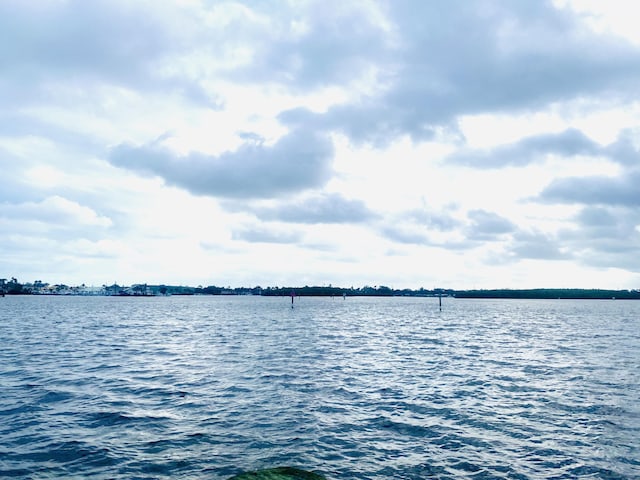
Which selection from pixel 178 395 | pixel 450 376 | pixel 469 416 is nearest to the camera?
pixel 469 416

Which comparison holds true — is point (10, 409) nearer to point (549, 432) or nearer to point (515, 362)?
point (549, 432)

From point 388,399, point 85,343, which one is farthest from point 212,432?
point 85,343

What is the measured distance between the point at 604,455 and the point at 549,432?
330 cm

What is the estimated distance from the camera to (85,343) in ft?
199

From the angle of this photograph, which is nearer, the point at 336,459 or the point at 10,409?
the point at 336,459

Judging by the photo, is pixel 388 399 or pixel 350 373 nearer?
pixel 388 399

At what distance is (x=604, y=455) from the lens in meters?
19.9

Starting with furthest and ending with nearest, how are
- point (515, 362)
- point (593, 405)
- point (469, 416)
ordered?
point (515, 362), point (593, 405), point (469, 416)

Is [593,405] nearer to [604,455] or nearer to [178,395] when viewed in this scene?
[604,455]

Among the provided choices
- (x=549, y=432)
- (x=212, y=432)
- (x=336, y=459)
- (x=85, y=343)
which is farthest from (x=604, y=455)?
(x=85, y=343)

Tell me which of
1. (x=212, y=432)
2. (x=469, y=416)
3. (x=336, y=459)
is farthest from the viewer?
(x=469, y=416)

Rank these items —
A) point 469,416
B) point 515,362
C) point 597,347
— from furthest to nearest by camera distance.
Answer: point 597,347 < point 515,362 < point 469,416

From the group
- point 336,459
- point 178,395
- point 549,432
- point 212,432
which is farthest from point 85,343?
point 549,432

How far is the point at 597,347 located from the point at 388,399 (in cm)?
4396
